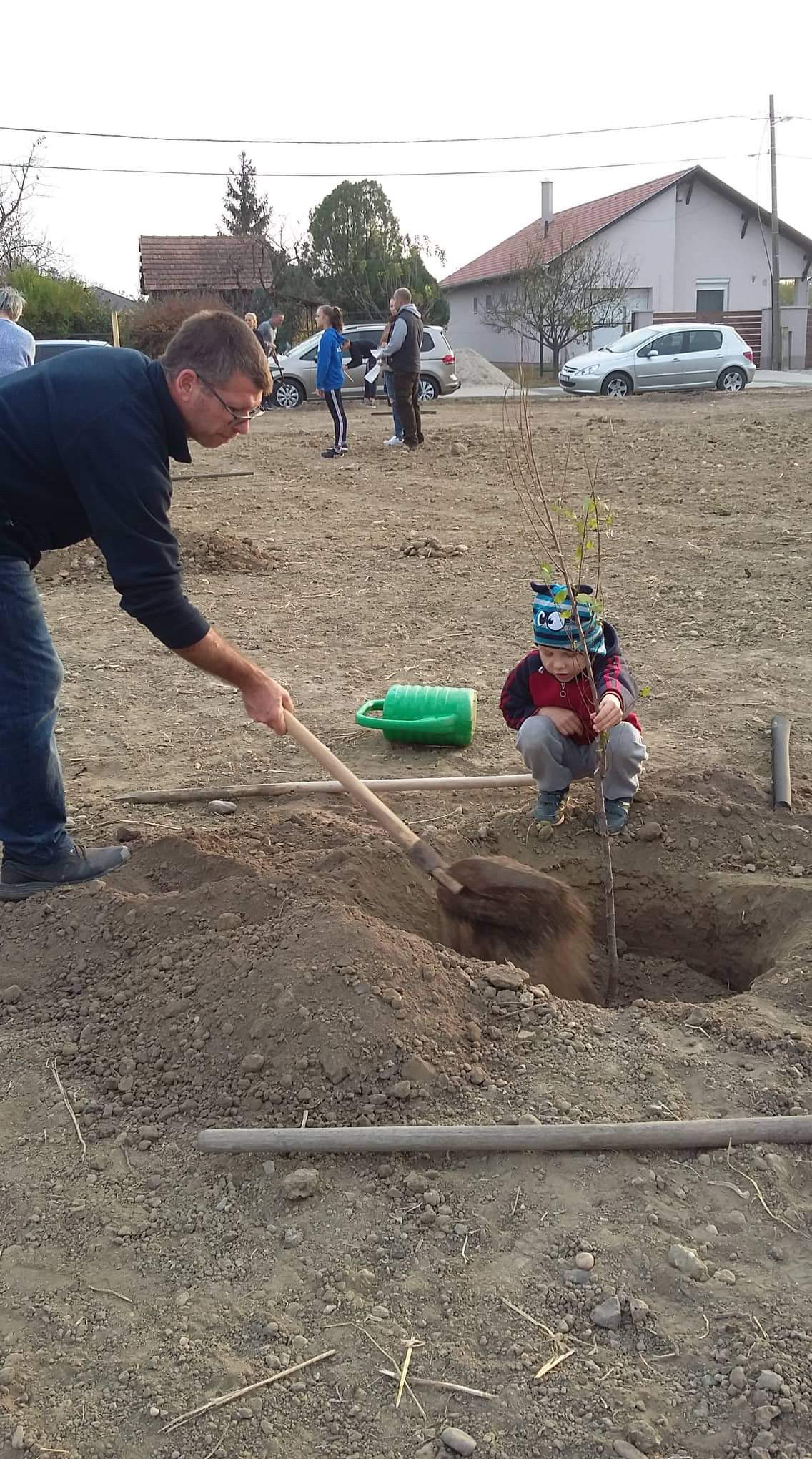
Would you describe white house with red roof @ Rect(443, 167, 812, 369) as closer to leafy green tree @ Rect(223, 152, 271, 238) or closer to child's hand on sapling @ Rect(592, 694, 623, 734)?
leafy green tree @ Rect(223, 152, 271, 238)

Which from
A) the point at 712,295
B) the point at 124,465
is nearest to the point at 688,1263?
the point at 124,465

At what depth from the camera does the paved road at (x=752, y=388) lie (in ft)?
82.5

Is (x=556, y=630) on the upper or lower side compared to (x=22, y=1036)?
upper

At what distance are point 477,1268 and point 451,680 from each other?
13.0 feet

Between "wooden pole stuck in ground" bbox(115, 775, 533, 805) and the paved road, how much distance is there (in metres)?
20.5

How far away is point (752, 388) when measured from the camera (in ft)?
82.0

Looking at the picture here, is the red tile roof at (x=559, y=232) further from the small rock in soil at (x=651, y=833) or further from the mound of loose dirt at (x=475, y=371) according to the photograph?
the small rock in soil at (x=651, y=833)

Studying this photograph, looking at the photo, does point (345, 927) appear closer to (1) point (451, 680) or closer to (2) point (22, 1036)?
(2) point (22, 1036)

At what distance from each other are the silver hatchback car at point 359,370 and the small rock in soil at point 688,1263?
73.5 ft

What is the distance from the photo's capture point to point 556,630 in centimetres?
367

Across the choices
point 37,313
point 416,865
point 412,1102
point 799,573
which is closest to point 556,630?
point 416,865

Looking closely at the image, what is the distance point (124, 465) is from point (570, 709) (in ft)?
5.98

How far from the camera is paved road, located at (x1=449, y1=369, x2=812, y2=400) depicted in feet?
82.5

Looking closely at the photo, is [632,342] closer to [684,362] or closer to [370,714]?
[684,362]
